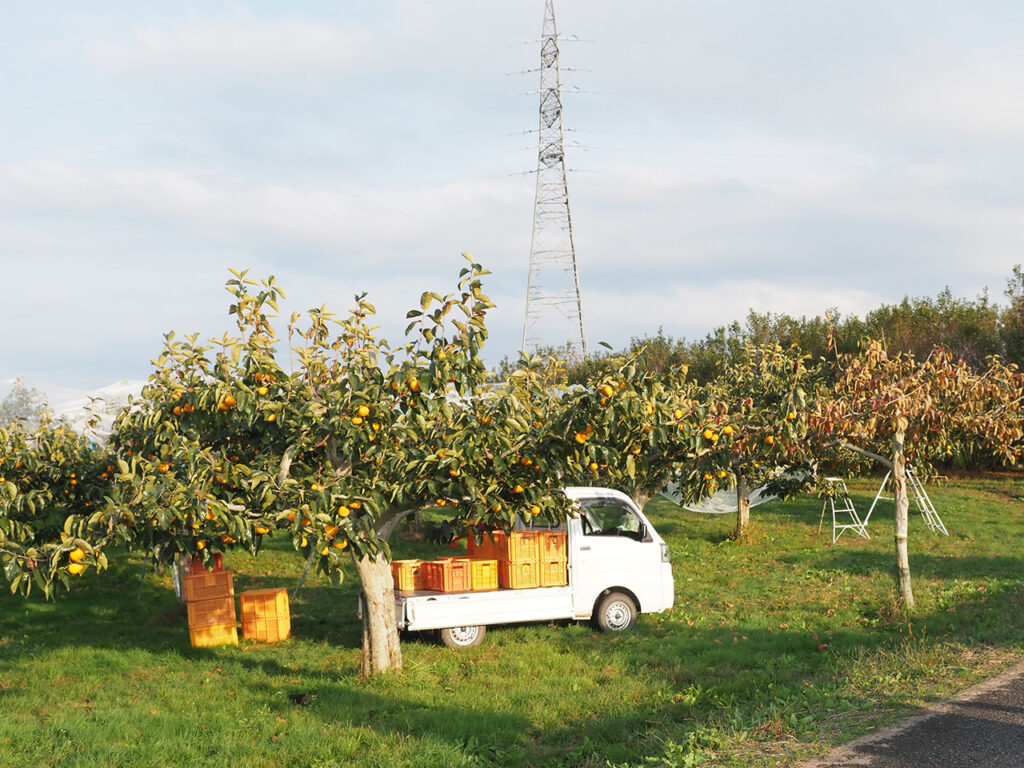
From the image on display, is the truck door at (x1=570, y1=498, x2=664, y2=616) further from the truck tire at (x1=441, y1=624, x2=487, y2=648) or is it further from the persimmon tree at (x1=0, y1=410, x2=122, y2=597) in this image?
the persimmon tree at (x1=0, y1=410, x2=122, y2=597)

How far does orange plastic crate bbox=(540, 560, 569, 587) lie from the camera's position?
45.6 ft

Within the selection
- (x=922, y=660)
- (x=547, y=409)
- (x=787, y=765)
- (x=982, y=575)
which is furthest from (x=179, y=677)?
(x=982, y=575)

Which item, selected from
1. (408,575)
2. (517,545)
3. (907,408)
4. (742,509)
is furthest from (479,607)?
(742,509)

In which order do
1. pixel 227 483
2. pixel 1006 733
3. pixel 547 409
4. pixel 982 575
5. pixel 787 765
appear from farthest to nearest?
pixel 982 575 → pixel 547 409 → pixel 227 483 → pixel 1006 733 → pixel 787 765

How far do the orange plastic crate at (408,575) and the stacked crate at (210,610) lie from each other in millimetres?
2692

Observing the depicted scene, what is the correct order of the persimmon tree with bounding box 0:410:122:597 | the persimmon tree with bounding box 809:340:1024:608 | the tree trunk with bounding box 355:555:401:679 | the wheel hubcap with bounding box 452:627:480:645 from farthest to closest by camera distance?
the wheel hubcap with bounding box 452:627:480:645
the persimmon tree with bounding box 809:340:1024:608
the tree trunk with bounding box 355:555:401:679
the persimmon tree with bounding box 0:410:122:597

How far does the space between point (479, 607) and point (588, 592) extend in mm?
1910

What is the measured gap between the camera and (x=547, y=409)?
10148mm

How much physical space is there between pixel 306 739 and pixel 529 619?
5.32 m

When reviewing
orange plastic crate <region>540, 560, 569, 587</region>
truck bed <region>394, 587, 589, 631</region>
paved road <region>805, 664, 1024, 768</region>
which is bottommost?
paved road <region>805, 664, 1024, 768</region>

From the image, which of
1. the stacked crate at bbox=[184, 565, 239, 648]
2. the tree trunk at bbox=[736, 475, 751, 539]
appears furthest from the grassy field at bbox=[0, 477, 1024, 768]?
the tree trunk at bbox=[736, 475, 751, 539]

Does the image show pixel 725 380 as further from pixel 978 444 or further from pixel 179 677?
pixel 179 677

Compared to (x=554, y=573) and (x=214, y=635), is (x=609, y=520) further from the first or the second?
(x=214, y=635)

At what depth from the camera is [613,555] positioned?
14.3 meters
